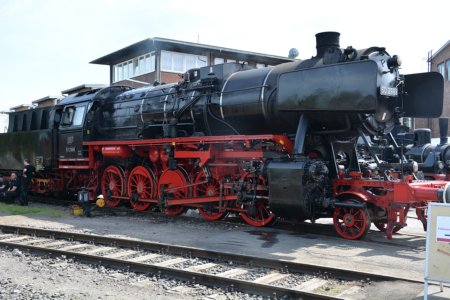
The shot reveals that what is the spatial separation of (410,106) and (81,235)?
6928 millimetres

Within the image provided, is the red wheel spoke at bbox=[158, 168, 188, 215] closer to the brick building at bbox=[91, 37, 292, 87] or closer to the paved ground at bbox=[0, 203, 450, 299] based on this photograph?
the paved ground at bbox=[0, 203, 450, 299]

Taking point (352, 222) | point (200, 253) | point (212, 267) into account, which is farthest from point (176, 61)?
point (212, 267)

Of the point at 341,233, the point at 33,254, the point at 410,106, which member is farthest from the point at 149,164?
the point at 410,106

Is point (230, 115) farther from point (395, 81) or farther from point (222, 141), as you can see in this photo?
point (395, 81)

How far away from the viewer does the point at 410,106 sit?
9.41m

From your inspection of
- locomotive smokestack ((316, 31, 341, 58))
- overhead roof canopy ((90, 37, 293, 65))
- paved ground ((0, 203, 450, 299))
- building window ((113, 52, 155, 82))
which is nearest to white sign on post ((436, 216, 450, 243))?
paved ground ((0, 203, 450, 299))

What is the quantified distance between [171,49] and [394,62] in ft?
81.2

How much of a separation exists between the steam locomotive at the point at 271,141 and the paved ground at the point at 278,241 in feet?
1.26

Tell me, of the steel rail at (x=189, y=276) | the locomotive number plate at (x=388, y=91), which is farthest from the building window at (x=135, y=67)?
the steel rail at (x=189, y=276)

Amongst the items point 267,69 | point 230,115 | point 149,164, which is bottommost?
point 149,164

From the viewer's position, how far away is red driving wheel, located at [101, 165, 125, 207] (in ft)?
41.9

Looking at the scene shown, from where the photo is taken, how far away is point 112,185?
512 inches

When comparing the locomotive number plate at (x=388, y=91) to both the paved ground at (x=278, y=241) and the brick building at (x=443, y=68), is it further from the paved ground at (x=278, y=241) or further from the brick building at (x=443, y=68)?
the brick building at (x=443, y=68)

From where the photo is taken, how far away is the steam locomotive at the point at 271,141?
7973mm
